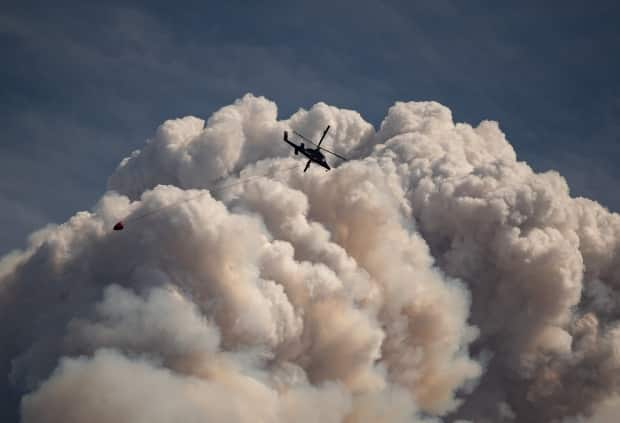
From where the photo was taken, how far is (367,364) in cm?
12150

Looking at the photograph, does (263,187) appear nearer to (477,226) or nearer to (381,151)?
(381,151)

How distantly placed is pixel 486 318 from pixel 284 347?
4473cm

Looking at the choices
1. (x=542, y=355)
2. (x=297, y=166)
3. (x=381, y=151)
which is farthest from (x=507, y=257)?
(x=297, y=166)

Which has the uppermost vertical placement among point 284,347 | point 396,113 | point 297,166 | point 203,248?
point 396,113

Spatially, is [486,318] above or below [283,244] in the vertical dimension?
above

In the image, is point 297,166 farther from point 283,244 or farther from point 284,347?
point 284,347

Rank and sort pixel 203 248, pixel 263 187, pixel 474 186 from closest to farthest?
pixel 203 248 < pixel 263 187 < pixel 474 186

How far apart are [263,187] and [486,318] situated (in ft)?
167

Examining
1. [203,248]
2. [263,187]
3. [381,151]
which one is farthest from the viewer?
[381,151]

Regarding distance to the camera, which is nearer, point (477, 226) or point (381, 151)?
point (477, 226)

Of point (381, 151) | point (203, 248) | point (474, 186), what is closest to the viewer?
point (203, 248)

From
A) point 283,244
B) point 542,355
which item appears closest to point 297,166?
point 283,244

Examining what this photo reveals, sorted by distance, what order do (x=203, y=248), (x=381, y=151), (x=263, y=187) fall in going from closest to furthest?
(x=203, y=248) → (x=263, y=187) → (x=381, y=151)

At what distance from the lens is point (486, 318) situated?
141125mm
